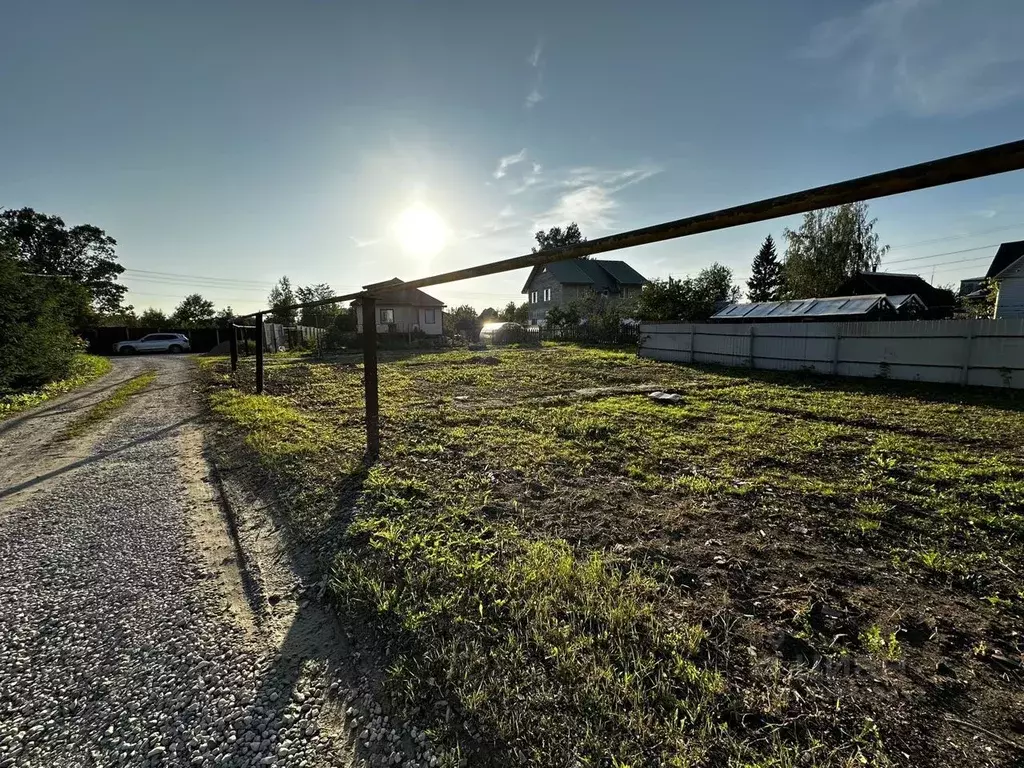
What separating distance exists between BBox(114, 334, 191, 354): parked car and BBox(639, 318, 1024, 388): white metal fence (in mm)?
29016

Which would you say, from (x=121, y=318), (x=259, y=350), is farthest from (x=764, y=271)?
(x=121, y=318)

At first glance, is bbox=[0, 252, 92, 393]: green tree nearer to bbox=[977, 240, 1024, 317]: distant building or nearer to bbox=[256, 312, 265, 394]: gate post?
bbox=[256, 312, 265, 394]: gate post

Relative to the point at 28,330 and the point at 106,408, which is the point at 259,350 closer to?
the point at 106,408

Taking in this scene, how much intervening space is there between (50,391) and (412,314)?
21651 millimetres

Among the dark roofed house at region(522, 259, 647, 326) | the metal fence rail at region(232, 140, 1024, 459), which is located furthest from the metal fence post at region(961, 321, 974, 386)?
the dark roofed house at region(522, 259, 647, 326)

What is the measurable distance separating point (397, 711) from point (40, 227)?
51234 millimetres

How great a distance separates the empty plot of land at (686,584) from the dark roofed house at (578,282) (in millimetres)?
29274

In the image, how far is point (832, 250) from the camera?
28.5 m

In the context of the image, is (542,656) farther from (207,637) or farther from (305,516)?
(305,516)

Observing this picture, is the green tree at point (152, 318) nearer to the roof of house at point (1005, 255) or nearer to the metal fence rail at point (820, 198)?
the metal fence rail at point (820, 198)

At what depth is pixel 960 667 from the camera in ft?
5.61

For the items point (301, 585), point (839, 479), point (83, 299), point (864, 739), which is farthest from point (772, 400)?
point (83, 299)

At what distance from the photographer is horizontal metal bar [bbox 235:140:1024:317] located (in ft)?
4.92

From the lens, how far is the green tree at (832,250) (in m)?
28.1
